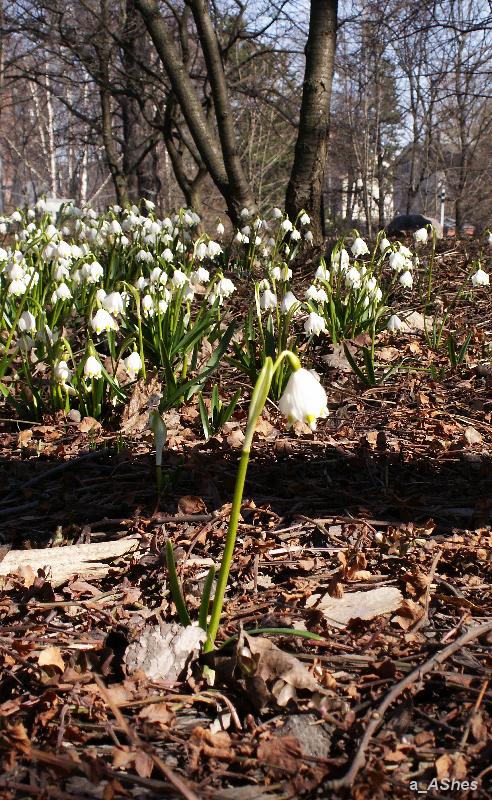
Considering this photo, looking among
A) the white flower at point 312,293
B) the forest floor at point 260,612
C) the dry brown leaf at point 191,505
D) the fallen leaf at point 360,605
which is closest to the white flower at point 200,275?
the white flower at point 312,293

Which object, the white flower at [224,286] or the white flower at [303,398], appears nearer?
the white flower at [303,398]

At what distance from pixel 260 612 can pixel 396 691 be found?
1.53 feet

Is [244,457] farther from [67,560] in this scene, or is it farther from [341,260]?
[341,260]

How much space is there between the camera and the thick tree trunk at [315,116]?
6555 millimetres

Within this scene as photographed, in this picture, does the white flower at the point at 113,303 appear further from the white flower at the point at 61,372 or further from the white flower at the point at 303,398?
the white flower at the point at 303,398

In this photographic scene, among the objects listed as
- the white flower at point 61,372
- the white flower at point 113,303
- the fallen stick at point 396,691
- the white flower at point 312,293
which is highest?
the white flower at point 312,293

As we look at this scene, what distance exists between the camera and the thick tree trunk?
6.55 meters

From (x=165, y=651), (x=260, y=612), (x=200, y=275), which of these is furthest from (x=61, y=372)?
(x=165, y=651)

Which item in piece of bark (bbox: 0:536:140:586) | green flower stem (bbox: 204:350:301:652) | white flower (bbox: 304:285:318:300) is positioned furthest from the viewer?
white flower (bbox: 304:285:318:300)

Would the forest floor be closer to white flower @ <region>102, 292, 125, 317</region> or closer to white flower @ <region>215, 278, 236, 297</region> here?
white flower @ <region>102, 292, 125, 317</region>

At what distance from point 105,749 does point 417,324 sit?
12.9 ft

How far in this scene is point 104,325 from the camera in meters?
3.27

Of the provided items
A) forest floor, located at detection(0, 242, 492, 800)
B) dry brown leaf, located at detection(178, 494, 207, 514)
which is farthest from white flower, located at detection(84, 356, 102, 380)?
dry brown leaf, located at detection(178, 494, 207, 514)

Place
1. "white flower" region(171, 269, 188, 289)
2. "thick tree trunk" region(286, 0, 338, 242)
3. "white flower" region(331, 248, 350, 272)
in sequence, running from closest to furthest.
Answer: "white flower" region(171, 269, 188, 289) < "white flower" region(331, 248, 350, 272) < "thick tree trunk" region(286, 0, 338, 242)
